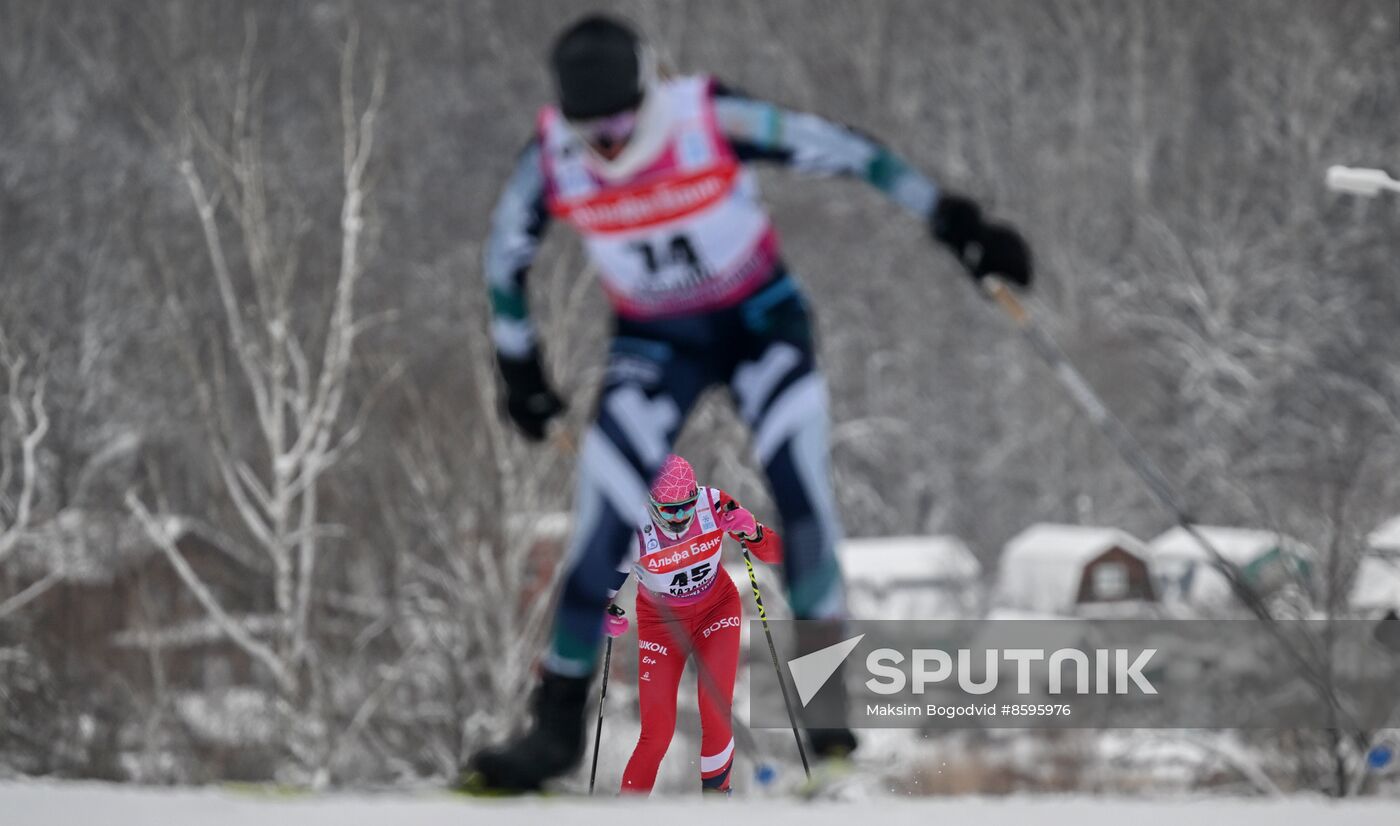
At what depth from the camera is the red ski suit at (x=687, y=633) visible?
14.7ft

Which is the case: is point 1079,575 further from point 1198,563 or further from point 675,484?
point 675,484

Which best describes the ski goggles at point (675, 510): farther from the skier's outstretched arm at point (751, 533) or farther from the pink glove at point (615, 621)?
the pink glove at point (615, 621)

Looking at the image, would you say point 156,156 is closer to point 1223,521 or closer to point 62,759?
point 62,759

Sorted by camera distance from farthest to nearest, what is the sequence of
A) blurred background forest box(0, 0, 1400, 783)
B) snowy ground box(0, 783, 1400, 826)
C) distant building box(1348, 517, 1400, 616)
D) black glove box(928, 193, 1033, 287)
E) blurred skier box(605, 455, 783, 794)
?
distant building box(1348, 517, 1400, 616)
blurred background forest box(0, 0, 1400, 783)
blurred skier box(605, 455, 783, 794)
black glove box(928, 193, 1033, 287)
snowy ground box(0, 783, 1400, 826)

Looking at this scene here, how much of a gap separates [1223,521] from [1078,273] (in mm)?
A: 7208

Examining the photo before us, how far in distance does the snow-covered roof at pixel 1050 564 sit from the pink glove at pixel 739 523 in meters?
25.1

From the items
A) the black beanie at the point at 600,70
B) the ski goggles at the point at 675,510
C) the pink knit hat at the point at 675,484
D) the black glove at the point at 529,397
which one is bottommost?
the ski goggles at the point at 675,510

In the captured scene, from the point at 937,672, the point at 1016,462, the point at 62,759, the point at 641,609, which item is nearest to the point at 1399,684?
the point at 937,672

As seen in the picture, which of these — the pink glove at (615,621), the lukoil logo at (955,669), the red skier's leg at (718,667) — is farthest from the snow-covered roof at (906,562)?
the pink glove at (615,621)

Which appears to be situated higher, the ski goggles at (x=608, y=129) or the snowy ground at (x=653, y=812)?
the ski goggles at (x=608, y=129)

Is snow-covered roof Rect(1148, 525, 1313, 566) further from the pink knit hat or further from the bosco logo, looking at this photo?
the pink knit hat

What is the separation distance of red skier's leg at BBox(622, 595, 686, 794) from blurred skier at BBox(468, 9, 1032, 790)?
0.97 metres

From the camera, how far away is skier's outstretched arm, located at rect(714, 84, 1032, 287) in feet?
11.1

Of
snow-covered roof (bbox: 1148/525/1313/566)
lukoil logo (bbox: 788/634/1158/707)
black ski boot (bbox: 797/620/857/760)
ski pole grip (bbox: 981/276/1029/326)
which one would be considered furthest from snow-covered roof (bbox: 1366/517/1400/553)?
black ski boot (bbox: 797/620/857/760)
